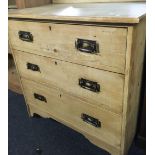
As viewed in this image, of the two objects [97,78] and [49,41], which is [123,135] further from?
[49,41]

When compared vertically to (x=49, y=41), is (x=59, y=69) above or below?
below

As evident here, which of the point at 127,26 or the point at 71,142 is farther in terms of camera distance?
the point at 71,142

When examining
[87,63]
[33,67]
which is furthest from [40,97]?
[87,63]

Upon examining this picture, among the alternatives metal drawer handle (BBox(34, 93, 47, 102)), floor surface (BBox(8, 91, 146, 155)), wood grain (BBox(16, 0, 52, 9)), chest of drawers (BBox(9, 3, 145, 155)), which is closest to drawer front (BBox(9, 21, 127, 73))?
chest of drawers (BBox(9, 3, 145, 155))

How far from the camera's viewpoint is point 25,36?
3.80ft

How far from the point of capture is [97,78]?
3.05 ft

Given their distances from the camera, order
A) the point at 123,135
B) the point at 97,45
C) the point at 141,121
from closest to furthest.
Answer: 1. the point at 97,45
2. the point at 123,135
3. the point at 141,121

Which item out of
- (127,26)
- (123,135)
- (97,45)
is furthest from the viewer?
(123,135)

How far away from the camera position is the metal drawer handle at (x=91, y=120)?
1082 mm

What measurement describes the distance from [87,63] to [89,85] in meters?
0.12

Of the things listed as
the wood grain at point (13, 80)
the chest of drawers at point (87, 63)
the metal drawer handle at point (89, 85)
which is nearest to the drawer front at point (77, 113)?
the chest of drawers at point (87, 63)
